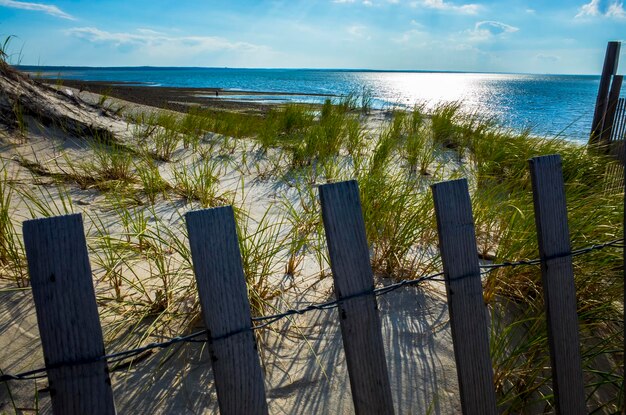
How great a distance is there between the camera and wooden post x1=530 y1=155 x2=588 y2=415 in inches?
46.8

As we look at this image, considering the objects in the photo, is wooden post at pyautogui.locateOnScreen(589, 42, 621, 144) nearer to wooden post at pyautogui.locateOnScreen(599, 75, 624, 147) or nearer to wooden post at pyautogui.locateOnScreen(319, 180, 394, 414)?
wooden post at pyautogui.locateOnScreen(599, 75, 624, 147)

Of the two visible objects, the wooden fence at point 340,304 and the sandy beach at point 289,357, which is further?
the sandy beach at point 289,357

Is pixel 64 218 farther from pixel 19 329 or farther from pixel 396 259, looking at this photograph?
pixel 396 259

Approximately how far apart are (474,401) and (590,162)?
309cm

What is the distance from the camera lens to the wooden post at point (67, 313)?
0.76 metres

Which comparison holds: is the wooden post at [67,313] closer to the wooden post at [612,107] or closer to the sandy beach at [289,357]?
the sandy beach at [289,357]

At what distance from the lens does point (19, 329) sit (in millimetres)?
1633

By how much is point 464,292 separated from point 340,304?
0.36m

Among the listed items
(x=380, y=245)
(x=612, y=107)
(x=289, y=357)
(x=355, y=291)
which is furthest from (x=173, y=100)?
(x=355, y=291)

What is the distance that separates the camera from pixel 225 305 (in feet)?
2.90

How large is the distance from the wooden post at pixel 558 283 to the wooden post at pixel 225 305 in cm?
86

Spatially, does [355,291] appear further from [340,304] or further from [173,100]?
[173,100]

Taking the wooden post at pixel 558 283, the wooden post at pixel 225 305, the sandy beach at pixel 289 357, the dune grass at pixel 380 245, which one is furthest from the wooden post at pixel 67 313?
the wooden post at pixel 558 283

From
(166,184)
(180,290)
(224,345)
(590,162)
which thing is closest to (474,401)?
(224,345)
